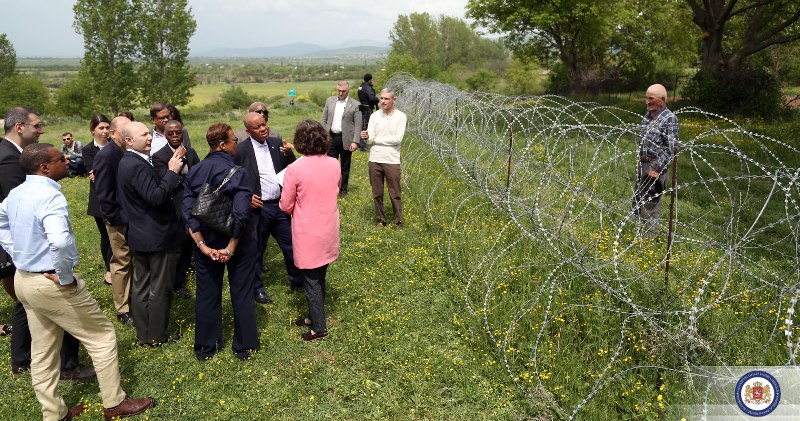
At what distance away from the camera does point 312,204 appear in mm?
4262

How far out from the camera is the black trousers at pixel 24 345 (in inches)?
155

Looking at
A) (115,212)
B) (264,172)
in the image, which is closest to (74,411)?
(115,212)

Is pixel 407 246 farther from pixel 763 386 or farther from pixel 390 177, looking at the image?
pixel 763 386

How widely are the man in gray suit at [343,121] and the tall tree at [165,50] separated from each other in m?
39.3

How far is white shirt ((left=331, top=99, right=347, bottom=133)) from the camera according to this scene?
28.0 ft

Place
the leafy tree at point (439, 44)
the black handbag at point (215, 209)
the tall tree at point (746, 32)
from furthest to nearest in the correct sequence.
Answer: the leafy tree at point (439, 44) < the tall tree at point (746, 32) < the black handbag at point (215, 209)

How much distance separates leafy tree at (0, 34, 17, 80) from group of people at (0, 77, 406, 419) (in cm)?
8554

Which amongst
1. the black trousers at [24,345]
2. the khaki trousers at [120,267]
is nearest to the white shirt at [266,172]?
the khaki trousers at [120,267]

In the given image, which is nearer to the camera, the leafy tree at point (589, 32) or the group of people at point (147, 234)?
the group of people at point (147, 234)

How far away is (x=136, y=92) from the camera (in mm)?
42156

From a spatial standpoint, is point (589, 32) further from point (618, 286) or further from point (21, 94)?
point (21, 94)

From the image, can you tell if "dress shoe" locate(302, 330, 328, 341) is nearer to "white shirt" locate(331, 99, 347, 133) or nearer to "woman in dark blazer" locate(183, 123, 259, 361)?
"woman in dark blazer" locate(183, 123, 259, 361)

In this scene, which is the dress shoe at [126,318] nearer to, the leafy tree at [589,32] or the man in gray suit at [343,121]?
the man in gray suit at [343,121]

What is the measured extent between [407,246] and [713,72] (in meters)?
17.6
